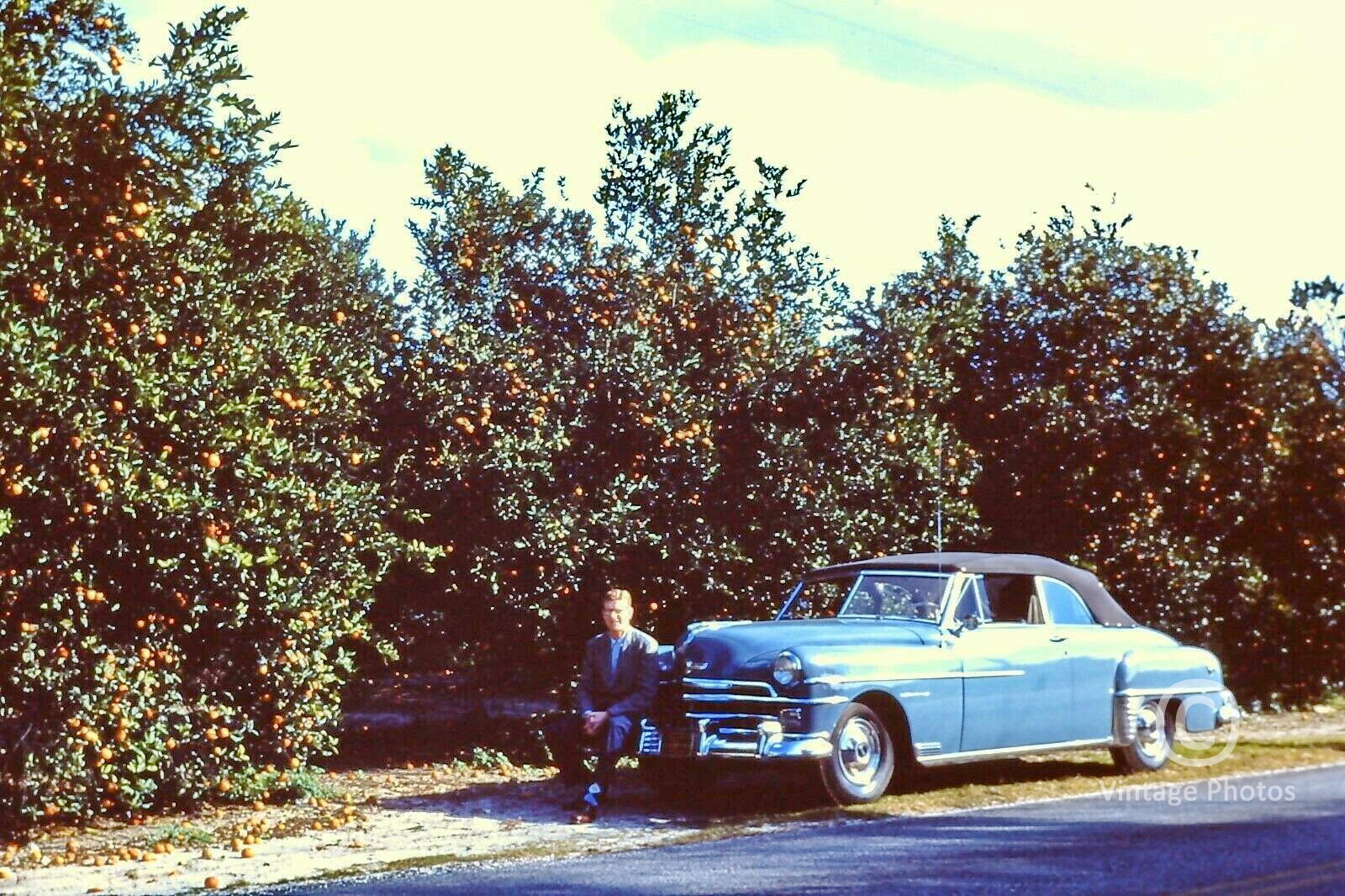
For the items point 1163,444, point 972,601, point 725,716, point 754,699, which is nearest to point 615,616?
point 725,716

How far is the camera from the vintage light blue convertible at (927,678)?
10641mm

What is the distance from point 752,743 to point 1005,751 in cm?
254

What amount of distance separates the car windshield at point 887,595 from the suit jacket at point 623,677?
6.22 ft

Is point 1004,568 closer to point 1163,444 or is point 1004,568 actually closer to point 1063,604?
point 1063,604

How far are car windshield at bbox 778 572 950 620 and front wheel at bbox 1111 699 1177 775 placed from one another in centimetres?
243

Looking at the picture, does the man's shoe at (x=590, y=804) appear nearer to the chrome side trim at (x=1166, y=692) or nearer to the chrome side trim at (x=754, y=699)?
the chrome side trim at (x=754, y=699)

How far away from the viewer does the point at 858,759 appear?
10969mm

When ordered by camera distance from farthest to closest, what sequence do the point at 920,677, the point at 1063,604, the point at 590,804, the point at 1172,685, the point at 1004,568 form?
the point at 1172,685 → the point at 1063,604 → the point at 1004,568 → the point at 920,677 → the point at 590,804

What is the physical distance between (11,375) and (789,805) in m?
6.31

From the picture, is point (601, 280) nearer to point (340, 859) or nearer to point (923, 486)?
point (923, 486)

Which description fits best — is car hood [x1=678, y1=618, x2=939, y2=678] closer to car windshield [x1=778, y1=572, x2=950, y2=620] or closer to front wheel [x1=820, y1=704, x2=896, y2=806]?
car windshield [x1=778, y1=572, x2=950, y2=620]

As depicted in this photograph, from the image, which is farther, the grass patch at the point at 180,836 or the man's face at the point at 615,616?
the man's face at the point at 615,616

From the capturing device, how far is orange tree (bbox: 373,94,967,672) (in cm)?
1462

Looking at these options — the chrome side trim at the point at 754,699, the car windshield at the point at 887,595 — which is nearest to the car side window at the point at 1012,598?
the car windshield at the point at 887,595
